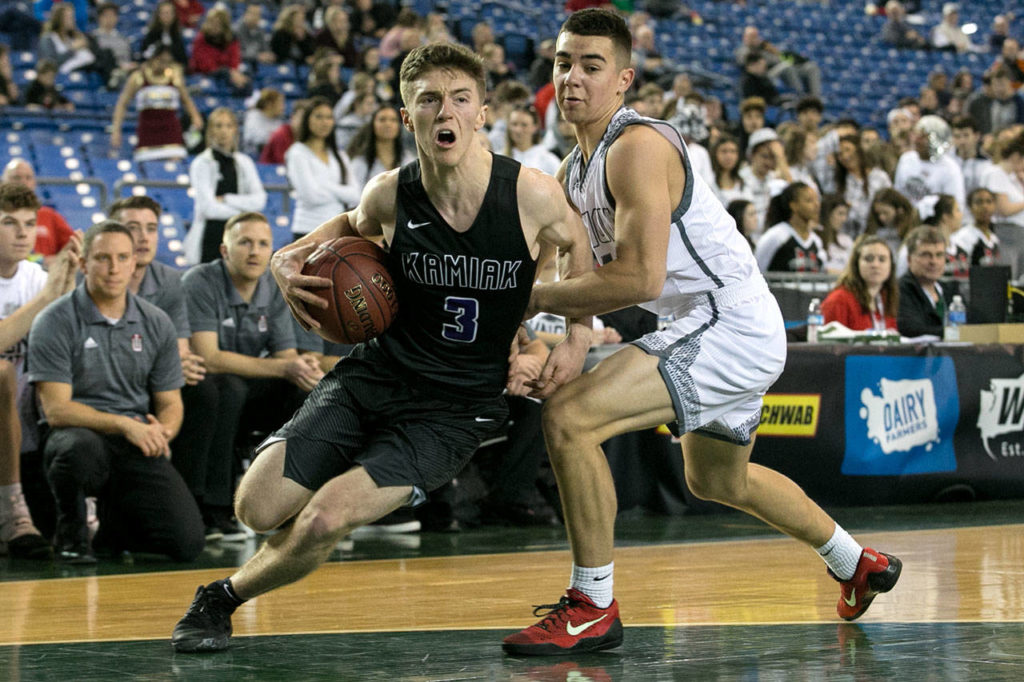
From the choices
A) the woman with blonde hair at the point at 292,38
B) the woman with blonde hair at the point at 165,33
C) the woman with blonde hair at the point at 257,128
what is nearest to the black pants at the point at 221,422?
the woman with blonde hair at the point at 257,128

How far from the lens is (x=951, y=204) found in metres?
10.9

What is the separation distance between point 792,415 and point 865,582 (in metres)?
3.42

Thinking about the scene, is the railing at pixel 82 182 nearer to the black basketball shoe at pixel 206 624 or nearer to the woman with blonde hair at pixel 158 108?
the woman with blonde hair at pixel 158 108

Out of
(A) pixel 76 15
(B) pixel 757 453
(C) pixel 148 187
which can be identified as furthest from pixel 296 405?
(A) pixel 76 15

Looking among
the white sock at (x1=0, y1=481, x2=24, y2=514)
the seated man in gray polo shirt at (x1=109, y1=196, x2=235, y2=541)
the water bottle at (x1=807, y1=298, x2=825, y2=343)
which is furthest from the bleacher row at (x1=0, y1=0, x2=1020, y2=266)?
the water bottle at (x1=807, y1=298, x2=825, y2=343)

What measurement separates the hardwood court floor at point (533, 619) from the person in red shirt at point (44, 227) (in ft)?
11.1

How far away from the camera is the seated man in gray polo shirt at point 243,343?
7004 mm

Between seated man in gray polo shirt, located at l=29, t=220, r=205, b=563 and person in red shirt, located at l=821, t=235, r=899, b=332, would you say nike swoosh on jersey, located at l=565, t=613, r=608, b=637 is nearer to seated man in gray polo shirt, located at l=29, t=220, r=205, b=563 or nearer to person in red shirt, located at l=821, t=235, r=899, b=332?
seated man in gray polo shirt, located at l=29, t=220, r=205, b=563

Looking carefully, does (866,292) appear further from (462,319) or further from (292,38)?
(292,38)

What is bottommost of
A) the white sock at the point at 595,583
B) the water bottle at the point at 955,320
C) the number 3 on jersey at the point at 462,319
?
the water bottle at the point at 955,320

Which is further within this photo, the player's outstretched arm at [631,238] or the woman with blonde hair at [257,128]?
the woman with blonde hair at [257,128]

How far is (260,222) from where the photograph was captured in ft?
23.7

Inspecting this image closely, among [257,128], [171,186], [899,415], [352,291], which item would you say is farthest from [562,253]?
[257,128]

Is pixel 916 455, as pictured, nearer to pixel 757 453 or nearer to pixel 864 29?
pixel 757 453
